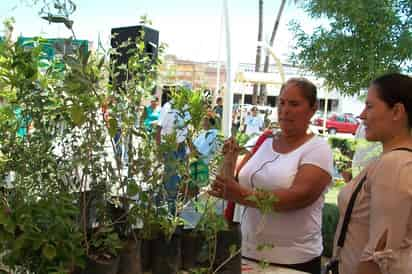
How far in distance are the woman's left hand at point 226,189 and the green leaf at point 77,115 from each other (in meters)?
0.43

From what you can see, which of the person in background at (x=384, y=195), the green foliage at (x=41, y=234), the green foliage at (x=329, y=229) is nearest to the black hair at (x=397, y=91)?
the person in background at (x=384, y=195)

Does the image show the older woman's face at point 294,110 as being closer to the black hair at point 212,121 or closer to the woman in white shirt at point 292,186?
the woman in white shirt at point 292,186

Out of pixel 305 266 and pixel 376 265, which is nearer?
pixel 376 265

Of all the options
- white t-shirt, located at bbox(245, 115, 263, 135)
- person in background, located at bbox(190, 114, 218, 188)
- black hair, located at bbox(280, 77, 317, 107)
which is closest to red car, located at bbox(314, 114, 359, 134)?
white t-shirt, located at bbox(245, 115, 263, 135)

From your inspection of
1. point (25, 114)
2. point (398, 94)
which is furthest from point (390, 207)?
point (25, 114)

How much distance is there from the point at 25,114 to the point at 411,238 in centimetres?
96

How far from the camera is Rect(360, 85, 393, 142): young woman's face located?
4.52 ft

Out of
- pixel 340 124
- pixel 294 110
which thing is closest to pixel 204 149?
pixel 294 110

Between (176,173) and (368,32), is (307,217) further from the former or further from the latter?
(368,32)

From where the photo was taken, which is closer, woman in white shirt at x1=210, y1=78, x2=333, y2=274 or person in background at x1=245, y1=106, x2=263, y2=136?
woman in white shirt at x1=210, y1=78, x2=333, y2=274

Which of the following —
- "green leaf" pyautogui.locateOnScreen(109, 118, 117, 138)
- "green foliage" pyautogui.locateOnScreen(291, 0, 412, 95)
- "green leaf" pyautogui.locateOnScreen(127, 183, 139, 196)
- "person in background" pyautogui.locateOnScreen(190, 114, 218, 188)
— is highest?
"green foliage" pyautogui.locateOnScreen(291, 0, 412, 95)

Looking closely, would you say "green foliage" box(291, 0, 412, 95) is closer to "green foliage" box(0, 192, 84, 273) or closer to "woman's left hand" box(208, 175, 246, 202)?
"woman's left hand" box(208, 175, 246, 202)

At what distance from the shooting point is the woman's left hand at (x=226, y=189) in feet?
4.26

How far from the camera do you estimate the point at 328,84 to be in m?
4.63
